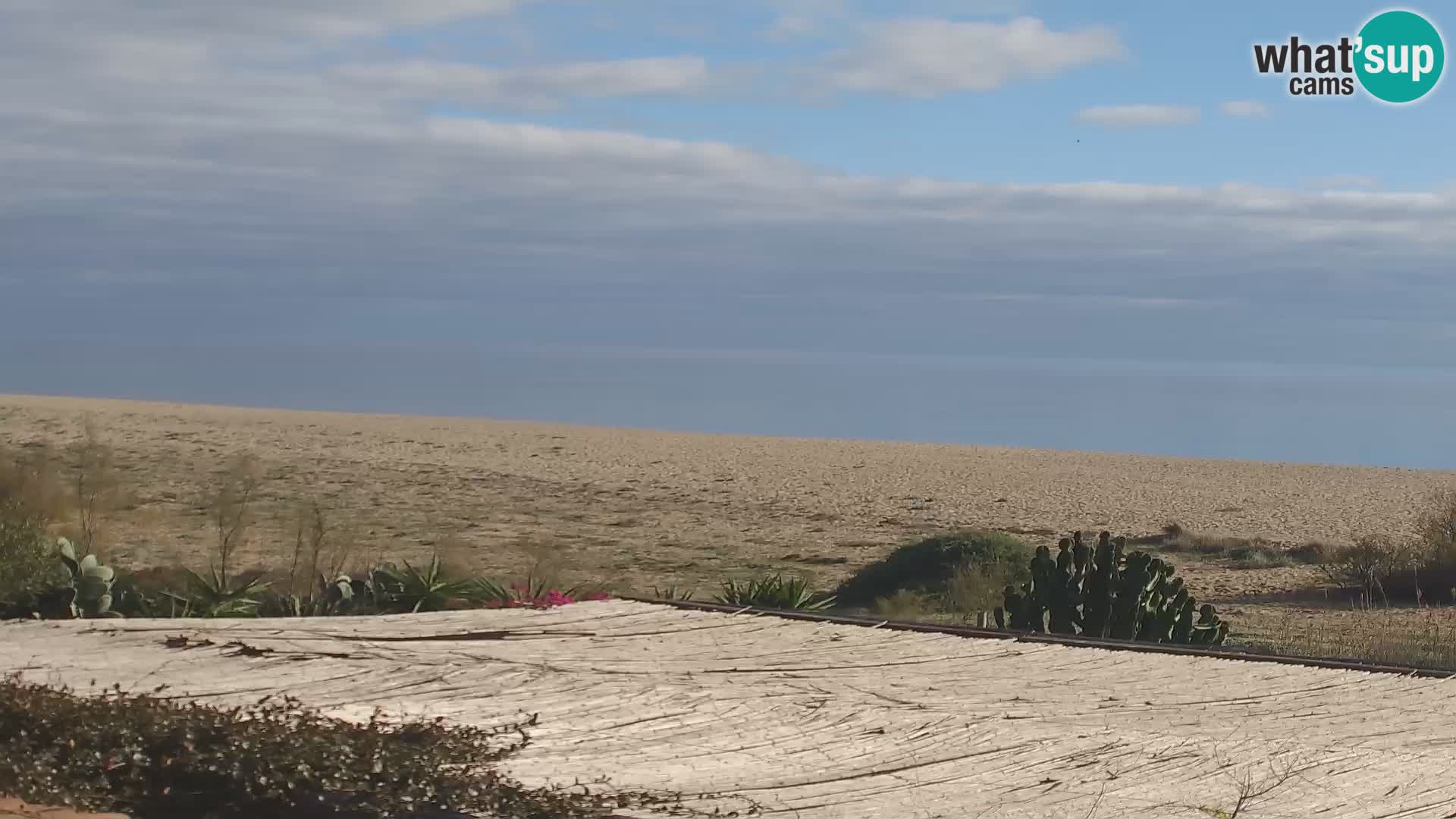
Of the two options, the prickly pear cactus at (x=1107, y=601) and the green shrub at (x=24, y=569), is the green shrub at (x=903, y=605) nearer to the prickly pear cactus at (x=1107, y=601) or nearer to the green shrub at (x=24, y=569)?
the prickly pear cactus at (x=1107, y=601)

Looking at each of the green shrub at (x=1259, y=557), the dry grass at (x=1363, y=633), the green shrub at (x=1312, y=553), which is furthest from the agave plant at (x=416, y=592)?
the green shrub at (x=1312, y=553)

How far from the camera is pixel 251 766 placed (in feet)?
20.6

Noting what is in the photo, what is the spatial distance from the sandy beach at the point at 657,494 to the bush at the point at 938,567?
84.1 inches

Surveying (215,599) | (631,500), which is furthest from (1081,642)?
(631,500)

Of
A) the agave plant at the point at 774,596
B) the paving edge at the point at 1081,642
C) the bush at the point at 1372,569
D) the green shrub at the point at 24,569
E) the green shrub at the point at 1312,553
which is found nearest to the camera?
the paving edge at the point at 1081,642

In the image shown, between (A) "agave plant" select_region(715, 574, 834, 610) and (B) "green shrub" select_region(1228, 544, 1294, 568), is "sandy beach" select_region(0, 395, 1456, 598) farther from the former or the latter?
(A) "agave plant" select_region(715, 574, 834, 610)

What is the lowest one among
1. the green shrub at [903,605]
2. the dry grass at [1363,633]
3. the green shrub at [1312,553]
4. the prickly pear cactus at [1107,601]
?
the green shrub at [1312,553]

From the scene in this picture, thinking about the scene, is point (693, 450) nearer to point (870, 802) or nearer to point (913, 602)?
point (913, 602)

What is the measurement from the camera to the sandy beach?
25.5m

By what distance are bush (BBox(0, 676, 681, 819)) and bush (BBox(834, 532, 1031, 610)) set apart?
42.2 ft

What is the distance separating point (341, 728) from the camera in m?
6.98

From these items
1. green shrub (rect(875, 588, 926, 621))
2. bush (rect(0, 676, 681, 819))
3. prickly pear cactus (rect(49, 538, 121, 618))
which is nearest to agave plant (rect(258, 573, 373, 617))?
prickly pear cactus (rect(49, 538, 121, 618))

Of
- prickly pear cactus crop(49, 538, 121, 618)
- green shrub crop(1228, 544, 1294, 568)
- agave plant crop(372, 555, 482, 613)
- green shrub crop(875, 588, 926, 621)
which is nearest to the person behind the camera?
prickly pear cactus crop(49, 538, 121, 618)

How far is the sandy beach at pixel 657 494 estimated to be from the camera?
2548 cm
